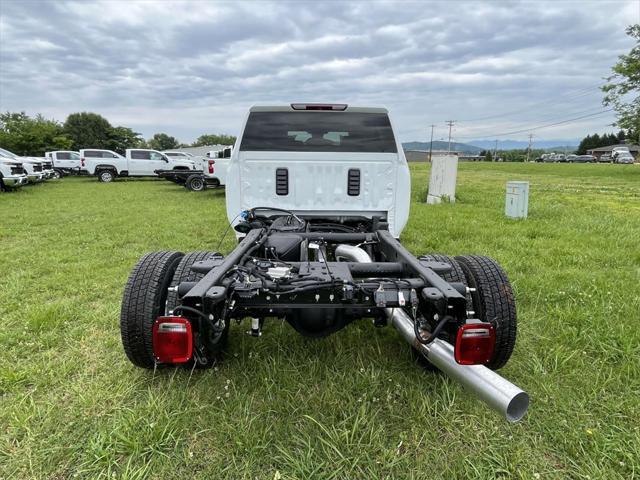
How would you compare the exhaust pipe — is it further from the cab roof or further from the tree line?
the tree line

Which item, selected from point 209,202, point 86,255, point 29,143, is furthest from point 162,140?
point 86,255

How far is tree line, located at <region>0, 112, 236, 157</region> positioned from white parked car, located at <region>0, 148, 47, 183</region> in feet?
47.4

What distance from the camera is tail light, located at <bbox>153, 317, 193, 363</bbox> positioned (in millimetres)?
1776

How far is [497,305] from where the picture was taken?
2330mm

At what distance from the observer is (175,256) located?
264 cm

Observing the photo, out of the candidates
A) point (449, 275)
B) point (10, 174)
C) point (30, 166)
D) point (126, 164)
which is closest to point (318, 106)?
point (449, 275)

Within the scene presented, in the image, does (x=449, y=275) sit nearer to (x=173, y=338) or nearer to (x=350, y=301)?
(x=350, y=301)

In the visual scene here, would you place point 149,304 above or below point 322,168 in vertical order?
below

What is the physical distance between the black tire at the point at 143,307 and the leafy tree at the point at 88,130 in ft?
181

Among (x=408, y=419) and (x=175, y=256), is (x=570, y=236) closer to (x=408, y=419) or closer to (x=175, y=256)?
(x=408, y=419)

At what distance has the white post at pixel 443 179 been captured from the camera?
10.4 meters

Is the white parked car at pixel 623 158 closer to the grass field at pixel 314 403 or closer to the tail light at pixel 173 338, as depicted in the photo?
the grass field at pixel 314 403

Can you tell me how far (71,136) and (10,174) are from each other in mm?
39135

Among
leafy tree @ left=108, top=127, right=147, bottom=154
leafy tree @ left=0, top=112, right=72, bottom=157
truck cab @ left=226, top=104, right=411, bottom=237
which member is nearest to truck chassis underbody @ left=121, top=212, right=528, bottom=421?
truck cab @ left=226, top=104, right=411, bottom=237
